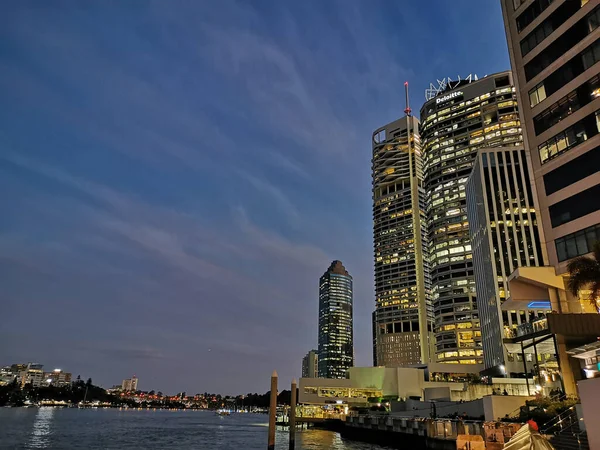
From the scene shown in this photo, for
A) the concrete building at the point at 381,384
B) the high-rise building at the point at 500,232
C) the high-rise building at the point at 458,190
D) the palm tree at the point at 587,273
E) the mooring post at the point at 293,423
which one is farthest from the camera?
the high-rise building at the point at 458,190

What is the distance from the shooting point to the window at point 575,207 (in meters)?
40.9

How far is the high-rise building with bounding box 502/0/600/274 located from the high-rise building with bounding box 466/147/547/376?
7839 centimetres

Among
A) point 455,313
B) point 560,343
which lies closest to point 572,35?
point 560,343

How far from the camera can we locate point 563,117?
45094 millimetres

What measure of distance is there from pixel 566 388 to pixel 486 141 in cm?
15425

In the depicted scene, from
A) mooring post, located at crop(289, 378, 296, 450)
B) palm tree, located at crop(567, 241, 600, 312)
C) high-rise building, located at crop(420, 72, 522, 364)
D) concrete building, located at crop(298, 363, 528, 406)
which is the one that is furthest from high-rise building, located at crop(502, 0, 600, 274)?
high-rise building, located at crop(420, 72, 522, 364)

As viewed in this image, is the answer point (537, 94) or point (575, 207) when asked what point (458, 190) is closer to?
point (537, 94)

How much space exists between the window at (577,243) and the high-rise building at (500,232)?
78.5 metres

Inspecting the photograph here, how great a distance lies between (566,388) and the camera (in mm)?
39375

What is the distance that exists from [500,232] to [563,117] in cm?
8593

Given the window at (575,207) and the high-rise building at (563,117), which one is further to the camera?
the high-rise building at (563,117)

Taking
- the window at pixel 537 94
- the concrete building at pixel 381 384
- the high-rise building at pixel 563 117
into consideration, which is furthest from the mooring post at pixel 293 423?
the concrete building at pixel 381 384

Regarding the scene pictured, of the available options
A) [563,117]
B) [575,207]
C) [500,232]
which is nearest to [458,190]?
[500,232]

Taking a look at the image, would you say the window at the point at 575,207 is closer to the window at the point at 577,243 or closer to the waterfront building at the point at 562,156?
the waterfront building at the point at 562,156
